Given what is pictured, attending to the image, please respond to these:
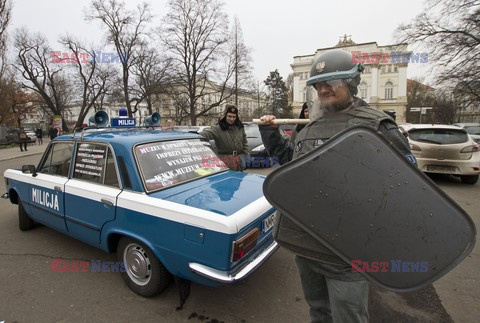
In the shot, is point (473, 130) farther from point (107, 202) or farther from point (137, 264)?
point (107, 202)

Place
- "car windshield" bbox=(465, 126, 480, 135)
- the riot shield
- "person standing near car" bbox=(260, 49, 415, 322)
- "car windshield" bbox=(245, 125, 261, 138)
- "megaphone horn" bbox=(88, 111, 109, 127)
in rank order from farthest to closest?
"car windshield" bbox=(465, 126, 480, 135) < "car windshield" bbox=(245, 125, 261, 138) < "megaphone horn" bbox=(88, 111, 109, 127) < "person standing near car" bbox=(260, 49, 415, 322) < the riot shield

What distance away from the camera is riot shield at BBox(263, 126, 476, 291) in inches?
46.9

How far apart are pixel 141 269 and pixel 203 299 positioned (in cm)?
69

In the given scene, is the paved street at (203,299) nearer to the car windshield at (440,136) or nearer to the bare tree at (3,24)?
the car windshield at (440,136)

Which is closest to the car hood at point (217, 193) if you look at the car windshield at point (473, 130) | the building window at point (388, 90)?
the car windshield at point (473, 130)

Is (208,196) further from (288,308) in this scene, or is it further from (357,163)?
(357,163)

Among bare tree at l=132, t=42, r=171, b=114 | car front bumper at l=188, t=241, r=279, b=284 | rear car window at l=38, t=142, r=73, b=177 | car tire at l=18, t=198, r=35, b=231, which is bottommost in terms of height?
car tire at l=18, t=198, r=35, b=231

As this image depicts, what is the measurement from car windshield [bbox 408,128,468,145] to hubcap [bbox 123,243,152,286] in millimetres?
7723

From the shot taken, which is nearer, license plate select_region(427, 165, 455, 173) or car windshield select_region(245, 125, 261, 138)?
license plate select_region(427, 165, 455, 173)

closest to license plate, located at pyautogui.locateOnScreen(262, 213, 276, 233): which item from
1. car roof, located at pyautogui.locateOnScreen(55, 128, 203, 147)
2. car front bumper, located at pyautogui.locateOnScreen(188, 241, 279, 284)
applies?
car front bumper, located at pyautogui.locateOnScreen(188, 241, 279, 284)

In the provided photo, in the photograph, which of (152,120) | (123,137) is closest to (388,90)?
(152,120)

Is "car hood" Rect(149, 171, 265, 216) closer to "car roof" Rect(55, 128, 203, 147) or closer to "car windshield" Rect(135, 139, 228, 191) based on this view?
"car windshield" Rect(135, 139, 228, 191)

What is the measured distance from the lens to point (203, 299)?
103 inches

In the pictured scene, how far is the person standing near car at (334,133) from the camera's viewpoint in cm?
141
